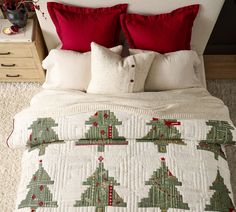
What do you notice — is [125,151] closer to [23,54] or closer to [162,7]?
[162,7]

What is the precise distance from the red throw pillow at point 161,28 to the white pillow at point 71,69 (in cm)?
17

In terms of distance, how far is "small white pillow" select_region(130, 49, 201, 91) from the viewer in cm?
186

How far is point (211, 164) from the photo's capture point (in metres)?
1.65

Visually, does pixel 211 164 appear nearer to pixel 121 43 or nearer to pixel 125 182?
pixel 125 182

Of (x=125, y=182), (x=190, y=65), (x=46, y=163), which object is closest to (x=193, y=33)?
(x=190, y=65)

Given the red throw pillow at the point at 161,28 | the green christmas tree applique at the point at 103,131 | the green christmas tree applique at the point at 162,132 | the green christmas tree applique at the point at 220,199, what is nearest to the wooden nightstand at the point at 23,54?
the red throw pillow at the point at 161,28

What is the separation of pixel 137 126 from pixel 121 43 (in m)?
0.75

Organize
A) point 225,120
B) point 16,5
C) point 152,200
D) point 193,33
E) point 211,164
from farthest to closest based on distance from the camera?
point 193,33, point 16,5, point 225,120, point 211,164, point 152,200

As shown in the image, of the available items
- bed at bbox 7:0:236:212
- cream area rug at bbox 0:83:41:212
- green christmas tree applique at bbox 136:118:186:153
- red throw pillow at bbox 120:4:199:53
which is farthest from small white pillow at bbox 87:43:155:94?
cream area rug at bbox 0:83:41:212

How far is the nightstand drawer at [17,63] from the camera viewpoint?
219 cm

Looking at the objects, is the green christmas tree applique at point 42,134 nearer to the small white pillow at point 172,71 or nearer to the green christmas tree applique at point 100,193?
the green christmas tree applique at point 100,193

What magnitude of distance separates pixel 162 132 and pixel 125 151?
9.6 inches

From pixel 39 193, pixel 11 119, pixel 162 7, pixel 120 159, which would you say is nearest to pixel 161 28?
pixel 162 7

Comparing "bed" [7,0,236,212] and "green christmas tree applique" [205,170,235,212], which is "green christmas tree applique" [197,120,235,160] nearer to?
"bed" [7,0,236,212]
